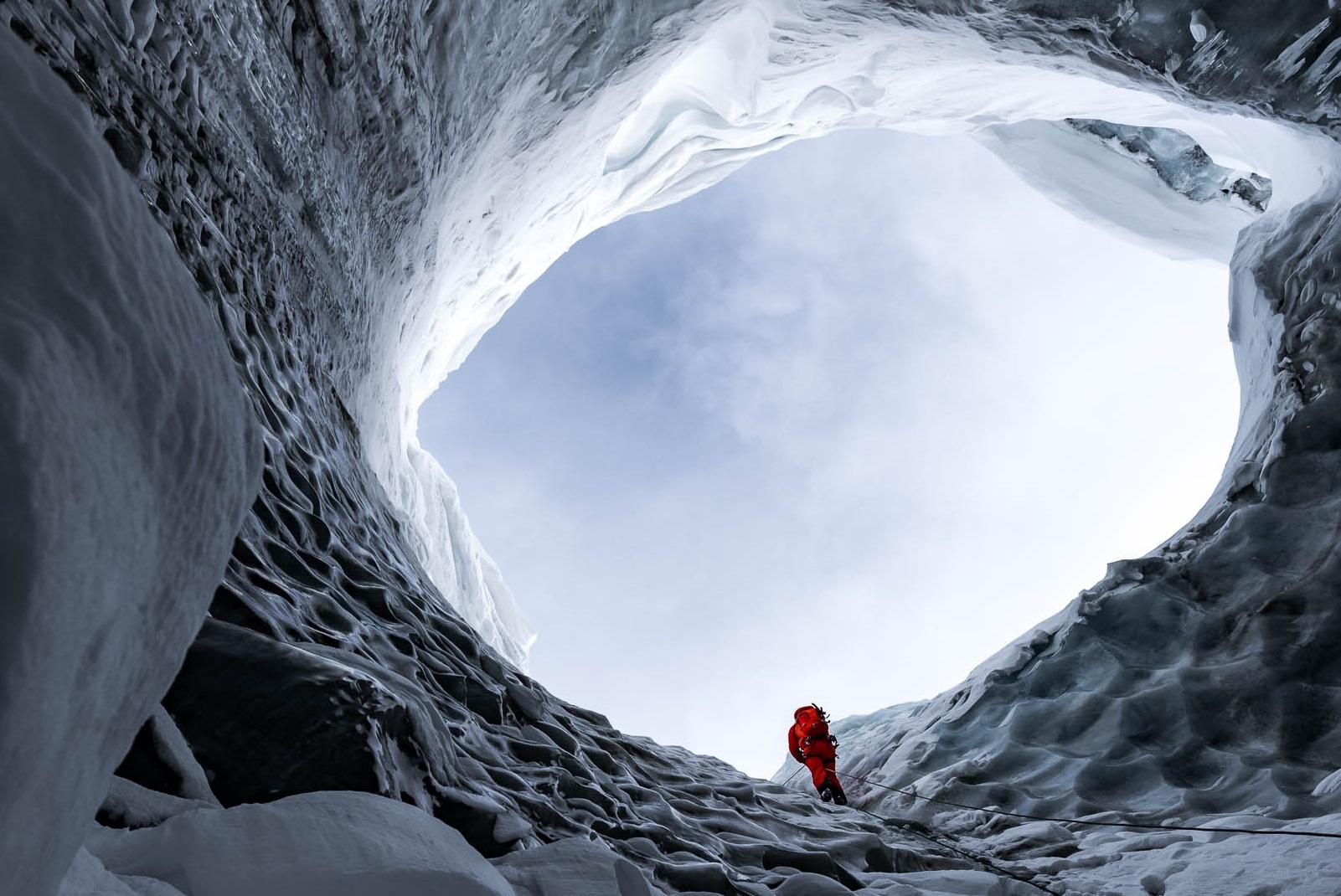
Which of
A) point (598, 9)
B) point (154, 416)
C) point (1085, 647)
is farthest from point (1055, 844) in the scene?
point (598, 9)

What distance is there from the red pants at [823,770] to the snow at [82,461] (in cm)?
592

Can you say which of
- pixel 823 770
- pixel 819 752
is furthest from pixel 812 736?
pixel 823 770

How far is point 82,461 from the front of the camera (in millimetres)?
865

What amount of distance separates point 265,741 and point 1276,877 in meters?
3.21

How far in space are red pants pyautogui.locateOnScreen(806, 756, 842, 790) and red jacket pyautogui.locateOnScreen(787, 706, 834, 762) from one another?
2 cm

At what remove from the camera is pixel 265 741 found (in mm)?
1722

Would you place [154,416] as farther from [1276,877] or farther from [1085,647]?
[1085,647]

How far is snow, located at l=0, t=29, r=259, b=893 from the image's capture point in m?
0.79

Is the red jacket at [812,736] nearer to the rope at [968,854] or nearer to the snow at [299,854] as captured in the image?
the rope at [968,854]

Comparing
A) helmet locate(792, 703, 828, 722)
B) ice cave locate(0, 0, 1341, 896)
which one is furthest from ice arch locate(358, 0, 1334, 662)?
helmet locate(792, 703, 828, 722)

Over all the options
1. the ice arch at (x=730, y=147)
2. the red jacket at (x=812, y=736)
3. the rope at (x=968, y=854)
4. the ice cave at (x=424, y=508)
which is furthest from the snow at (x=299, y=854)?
the red jacket at (x=812, y=736)

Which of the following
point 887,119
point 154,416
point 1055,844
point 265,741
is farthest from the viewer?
point 887,119

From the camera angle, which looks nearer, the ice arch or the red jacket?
the red jacket

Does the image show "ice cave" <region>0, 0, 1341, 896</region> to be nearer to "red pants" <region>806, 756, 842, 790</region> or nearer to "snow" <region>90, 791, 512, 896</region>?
"snow" <region>90, 791, 512, 896</region>
